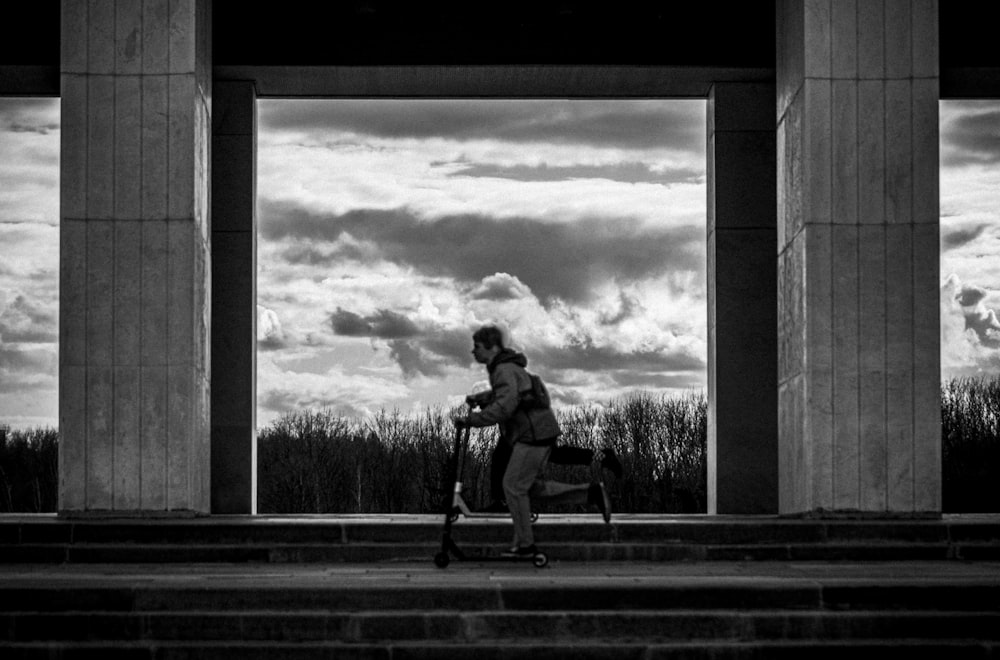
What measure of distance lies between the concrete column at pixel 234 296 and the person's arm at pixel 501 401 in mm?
7044

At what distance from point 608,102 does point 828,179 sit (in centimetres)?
541

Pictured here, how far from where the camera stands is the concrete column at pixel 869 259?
595 inches

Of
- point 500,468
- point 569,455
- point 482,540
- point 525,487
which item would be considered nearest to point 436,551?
point 482,540

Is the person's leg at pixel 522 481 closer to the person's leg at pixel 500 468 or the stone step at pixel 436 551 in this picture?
the person's leg at pixel 500 468

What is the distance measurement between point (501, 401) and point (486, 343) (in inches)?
23.0

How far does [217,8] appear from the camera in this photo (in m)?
18.5

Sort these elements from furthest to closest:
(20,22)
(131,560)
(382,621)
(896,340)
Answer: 1. (20,22)
2. (896,340)
3. (131,560)
4. (382,621)

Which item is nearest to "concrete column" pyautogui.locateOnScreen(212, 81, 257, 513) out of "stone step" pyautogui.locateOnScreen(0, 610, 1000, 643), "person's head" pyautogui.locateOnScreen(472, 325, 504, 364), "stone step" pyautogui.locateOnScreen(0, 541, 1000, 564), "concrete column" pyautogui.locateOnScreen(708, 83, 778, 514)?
"stone step" pyautogui.locateOnScreen(0, 541, 1000, 564)

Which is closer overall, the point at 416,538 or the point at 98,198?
the point at 416,538

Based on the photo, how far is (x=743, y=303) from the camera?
62.1ft

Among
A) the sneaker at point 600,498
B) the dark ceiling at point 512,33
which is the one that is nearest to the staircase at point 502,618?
the sneaker at point 600,498

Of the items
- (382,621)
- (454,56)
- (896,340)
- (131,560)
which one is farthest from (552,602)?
(454,56)

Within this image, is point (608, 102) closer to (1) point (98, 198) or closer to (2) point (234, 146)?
(2) point (234, 146)

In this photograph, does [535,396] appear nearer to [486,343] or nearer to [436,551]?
[486,343]
